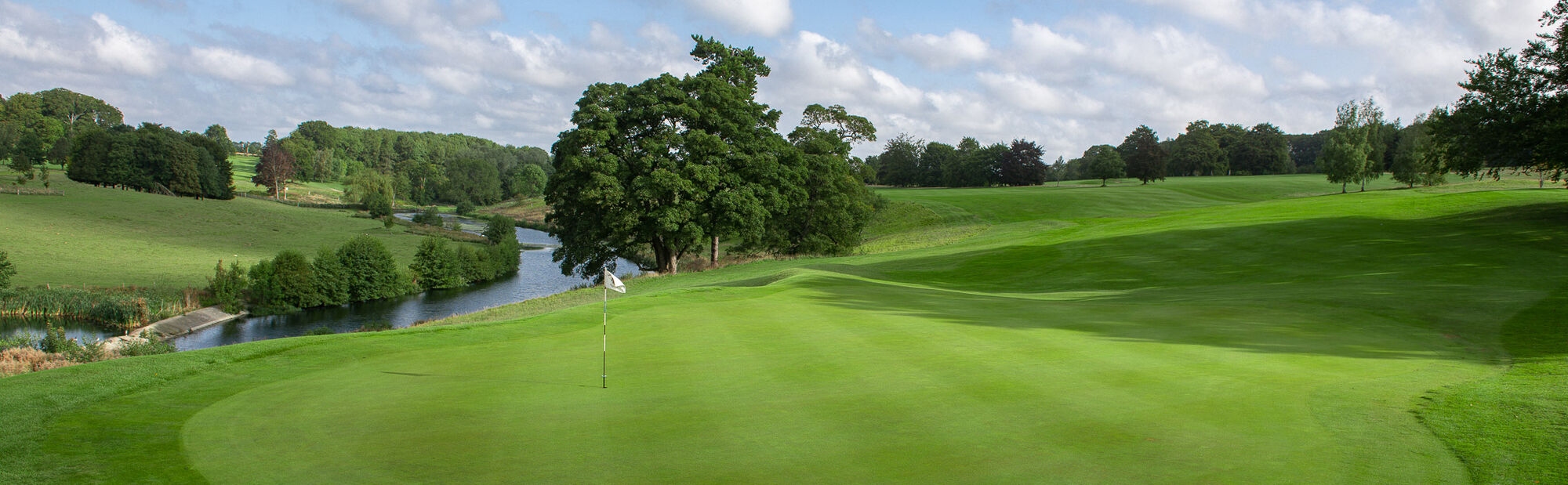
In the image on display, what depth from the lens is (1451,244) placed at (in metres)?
27.3

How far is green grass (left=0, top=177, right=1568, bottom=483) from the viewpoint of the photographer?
6.59m

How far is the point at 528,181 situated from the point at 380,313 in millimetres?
106520

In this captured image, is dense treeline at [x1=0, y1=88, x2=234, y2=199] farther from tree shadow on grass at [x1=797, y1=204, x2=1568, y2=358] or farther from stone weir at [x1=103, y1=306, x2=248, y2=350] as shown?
tree shadow on grass at [x1=797, y1=204, x2=1568, y2=358]

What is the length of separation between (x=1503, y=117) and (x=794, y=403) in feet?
114

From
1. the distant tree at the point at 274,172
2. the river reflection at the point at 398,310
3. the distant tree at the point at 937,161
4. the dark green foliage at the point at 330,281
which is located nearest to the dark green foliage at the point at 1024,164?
the distant tree at the point at 937,161

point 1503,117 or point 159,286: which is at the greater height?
point 1503,117

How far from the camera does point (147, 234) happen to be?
213 ft

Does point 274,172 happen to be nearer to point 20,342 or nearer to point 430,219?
point 430,219

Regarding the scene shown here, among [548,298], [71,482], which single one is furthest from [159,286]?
[71,482]

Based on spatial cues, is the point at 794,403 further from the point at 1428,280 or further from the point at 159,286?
the point at 159,286

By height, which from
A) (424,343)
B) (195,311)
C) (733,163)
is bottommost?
(195,311)

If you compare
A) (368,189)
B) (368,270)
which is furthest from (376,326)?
(368,189)

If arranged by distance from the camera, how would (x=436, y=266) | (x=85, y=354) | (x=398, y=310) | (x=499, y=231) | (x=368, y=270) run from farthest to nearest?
(x=499, y=231), (x=436, y=266), (x=368, y=270), (x=398, y=310), (x=85, y=354)

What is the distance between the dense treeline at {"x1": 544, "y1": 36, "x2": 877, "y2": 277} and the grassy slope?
2584 cm
